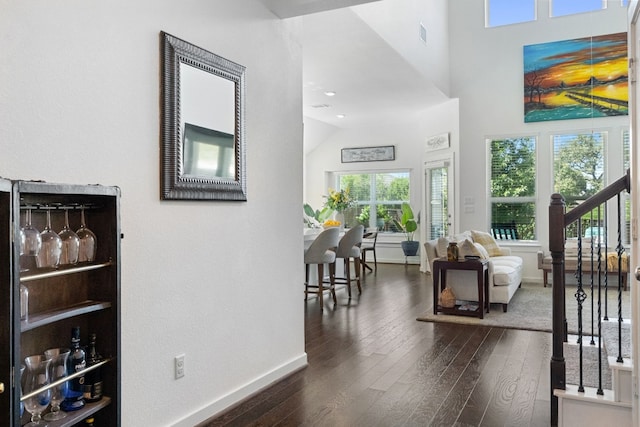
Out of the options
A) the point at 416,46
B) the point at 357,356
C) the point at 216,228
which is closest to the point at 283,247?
the point at 216,228

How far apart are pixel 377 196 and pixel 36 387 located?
29.5 ft

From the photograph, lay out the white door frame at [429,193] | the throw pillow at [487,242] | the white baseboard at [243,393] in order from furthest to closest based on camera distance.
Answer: the white door frame at [429,193] < the throw pillow at [487,242] < the white baseboard at [243,393]

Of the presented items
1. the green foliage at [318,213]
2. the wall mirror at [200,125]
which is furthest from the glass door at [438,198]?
the wall mirror at [200,125]

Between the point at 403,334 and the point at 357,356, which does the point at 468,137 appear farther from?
the point at 357,356

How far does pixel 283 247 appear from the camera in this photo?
3.46 m

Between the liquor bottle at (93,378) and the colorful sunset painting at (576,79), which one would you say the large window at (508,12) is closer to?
the colorful sunset painting at (576,79)

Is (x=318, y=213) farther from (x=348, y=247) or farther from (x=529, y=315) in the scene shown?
(x=529, y=315)

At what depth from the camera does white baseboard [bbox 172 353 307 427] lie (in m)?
2.62

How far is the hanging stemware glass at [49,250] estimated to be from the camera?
1.63 m

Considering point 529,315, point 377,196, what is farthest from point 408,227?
point 529,315

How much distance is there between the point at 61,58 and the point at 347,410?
7.40 ft

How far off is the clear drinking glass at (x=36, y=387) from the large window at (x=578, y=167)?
757 cm

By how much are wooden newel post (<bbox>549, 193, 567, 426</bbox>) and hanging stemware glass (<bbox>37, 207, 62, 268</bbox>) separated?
96.0 inches

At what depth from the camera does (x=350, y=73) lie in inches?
249
